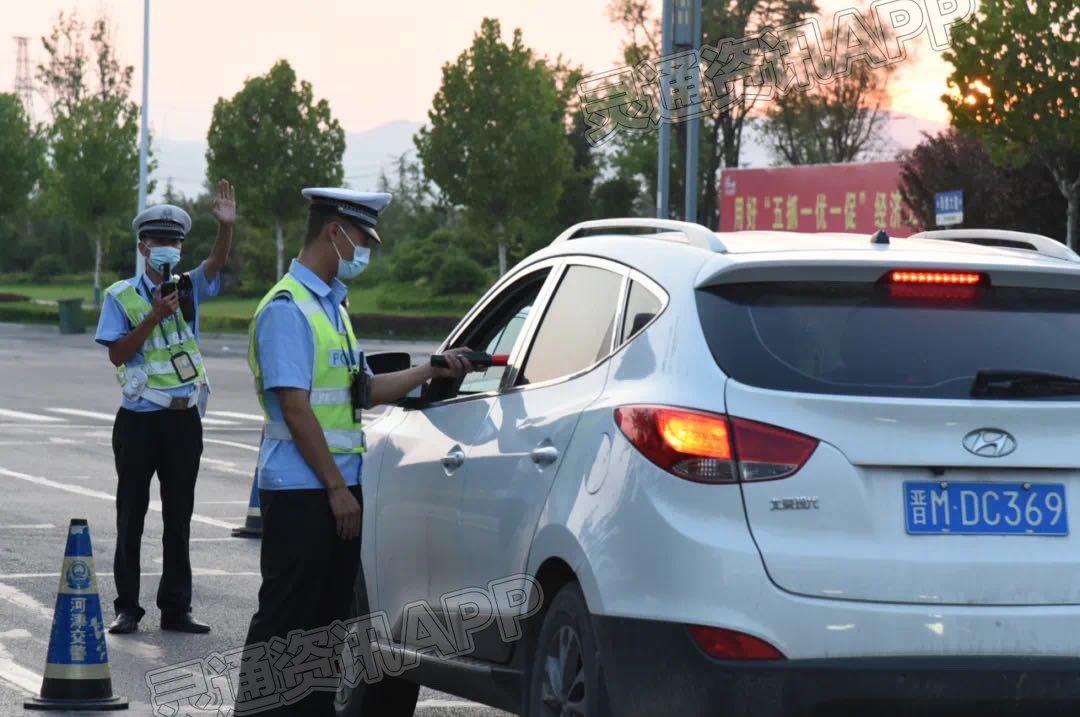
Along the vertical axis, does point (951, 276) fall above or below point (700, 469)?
above

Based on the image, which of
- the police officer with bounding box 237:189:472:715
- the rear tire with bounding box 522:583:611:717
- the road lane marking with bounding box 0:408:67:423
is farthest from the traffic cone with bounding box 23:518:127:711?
the road lane marking with bounding box 0:408:67:423

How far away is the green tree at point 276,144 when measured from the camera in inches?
2672

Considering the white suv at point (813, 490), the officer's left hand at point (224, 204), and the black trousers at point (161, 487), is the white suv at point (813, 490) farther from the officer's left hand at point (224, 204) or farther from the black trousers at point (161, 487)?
the black trousers at point (161, 487)

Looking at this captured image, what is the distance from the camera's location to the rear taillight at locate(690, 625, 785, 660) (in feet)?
15.5

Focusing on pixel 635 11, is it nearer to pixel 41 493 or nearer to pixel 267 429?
pixel 41 493

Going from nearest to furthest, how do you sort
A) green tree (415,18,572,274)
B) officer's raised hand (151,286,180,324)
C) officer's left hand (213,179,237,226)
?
1. officer's left hand (213,179,237,226)
2. officer's raised hand (151,286,180,324)
3. green tree (415,18,572,274)

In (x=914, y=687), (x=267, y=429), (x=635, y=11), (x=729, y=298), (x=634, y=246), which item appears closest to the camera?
(x=914, y=687)

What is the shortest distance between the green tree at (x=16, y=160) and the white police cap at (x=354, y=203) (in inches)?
3015

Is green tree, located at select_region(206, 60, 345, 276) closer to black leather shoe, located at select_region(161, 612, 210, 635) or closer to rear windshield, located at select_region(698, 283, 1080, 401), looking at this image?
black leather shoe, located at select_region(161, 612, 210, 635)

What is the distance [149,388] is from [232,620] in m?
1.25

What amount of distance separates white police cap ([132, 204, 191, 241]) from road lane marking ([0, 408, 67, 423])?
14719 mm

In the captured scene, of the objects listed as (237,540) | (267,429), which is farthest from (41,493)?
(267,429)

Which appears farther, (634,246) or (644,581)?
(634,246)

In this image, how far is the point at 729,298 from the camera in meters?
5.13
